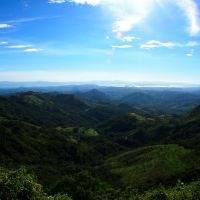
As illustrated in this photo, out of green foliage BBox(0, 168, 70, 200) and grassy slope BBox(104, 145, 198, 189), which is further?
grassy slope BBox(104, 145, 198, 189)

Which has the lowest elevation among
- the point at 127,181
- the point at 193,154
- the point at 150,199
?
the point at 127,181

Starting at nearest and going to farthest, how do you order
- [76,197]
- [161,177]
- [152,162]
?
[76,197], [161,177], [152,162]

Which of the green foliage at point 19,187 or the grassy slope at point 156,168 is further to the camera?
the grassy slope at point 156,168

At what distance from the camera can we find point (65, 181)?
140 m

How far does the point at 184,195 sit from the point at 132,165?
487 feet

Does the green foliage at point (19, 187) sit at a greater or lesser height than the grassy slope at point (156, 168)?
greater

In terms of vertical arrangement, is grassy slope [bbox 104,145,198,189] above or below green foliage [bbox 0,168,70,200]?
below

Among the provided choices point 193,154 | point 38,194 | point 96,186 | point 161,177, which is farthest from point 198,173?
point 38,194

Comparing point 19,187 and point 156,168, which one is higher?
point 19,187

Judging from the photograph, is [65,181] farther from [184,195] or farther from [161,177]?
[184,195]

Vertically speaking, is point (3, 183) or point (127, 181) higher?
point (3, 183)

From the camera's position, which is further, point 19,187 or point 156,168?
point 156,168

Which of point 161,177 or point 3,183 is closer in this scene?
point 3,183

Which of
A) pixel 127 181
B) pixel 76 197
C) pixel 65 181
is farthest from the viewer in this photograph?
pixel 127 181
